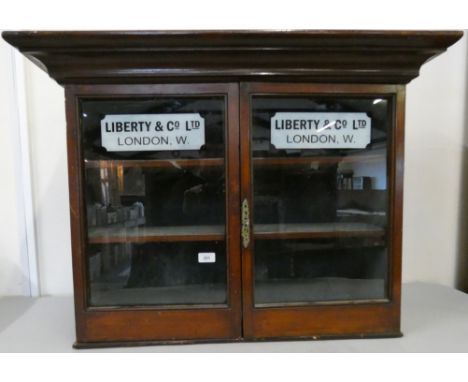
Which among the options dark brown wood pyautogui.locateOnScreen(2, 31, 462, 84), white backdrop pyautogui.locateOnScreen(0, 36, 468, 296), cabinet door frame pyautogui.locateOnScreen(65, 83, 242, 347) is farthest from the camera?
white backdrop pyautogui.locateOnScreen(0, 36, 468, 296)

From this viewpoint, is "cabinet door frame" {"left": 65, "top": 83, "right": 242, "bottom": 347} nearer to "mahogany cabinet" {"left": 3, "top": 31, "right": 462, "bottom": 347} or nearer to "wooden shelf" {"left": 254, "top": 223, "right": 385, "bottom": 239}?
"mahogany cabinet" {"left": 3, "top": 31, "right": 462, "bottom": 347}

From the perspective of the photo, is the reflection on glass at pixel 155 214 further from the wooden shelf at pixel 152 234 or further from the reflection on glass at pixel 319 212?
the reflection on glass at pixel 319 212

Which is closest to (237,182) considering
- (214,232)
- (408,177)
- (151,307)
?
(214,232)

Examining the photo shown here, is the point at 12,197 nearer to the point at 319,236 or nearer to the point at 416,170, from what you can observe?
the point at 319,236

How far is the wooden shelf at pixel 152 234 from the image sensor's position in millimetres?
1007

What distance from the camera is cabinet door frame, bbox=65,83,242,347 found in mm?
940

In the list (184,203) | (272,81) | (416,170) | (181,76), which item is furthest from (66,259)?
(416,170)

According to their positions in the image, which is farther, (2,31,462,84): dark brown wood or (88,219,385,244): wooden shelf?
(88,219,385,244): wooden shelf

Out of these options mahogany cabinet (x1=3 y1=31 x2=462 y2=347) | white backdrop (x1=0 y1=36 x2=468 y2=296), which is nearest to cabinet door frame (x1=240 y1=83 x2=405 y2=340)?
mahogany cabinet (x1=3 y1=31 x2=462 y2=347)

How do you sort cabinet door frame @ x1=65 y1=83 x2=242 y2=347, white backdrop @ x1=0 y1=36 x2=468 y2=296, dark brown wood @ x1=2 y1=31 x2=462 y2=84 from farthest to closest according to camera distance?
white backdrop @ x1=0 y1=36 x2=468 y2=296 → cabinet door frame @ x1=65 y1=83 x2=242 y2=347 → dark brown wood @ x1=2 y1=31 x2=462 y2=84

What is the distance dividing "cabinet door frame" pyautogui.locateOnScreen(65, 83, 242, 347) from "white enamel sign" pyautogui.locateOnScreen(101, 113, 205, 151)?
0.08 m

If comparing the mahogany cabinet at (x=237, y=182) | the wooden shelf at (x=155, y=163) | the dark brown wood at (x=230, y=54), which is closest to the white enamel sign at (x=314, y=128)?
the mahogany cabinet at (x=237, y=182)

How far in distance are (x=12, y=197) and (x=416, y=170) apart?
171 cm

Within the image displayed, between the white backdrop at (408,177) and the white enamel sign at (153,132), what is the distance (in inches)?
19.3
